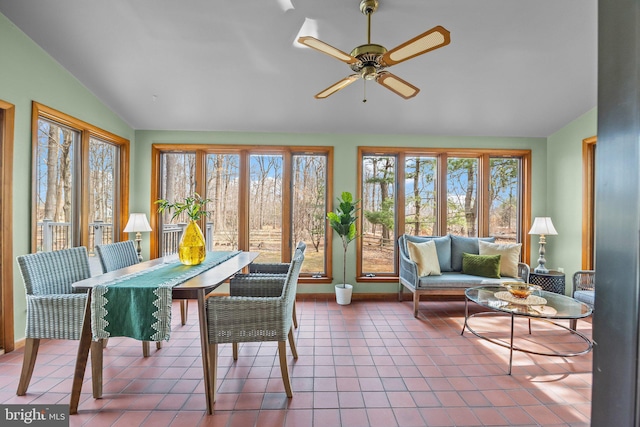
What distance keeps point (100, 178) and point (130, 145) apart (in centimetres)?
66

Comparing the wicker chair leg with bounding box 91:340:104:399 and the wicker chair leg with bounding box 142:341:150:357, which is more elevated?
the wicker chair leg with bounding box 91:340:104:399

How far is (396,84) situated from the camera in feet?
7.83

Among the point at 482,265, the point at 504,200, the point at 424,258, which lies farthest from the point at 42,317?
the point at 504,200

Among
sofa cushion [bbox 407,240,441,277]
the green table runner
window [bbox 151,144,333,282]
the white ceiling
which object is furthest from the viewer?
window [bbox 151,144,333,282]

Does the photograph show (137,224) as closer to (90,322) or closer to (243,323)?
(90,322)

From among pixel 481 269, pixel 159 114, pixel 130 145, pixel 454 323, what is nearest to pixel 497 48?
pixel 481 269

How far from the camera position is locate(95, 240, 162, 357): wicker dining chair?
2.70m

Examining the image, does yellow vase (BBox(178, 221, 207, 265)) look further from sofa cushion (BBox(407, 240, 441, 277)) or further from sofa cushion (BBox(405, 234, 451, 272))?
sofa cushion (BBox(405, 234, 451, 272))

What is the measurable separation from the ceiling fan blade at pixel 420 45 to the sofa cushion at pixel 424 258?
8.23ft

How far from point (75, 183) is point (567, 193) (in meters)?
6.34

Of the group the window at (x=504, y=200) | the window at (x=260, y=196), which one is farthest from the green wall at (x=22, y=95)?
the window at (x=504, y=200)

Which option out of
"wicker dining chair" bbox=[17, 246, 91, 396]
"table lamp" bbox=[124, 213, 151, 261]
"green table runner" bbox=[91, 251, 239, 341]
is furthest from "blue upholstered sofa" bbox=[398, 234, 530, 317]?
"table lamp" bbox=[124, 213, 151, 261]

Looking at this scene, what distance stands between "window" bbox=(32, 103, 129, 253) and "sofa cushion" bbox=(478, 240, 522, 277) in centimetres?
503

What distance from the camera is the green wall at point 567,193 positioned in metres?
4.09
